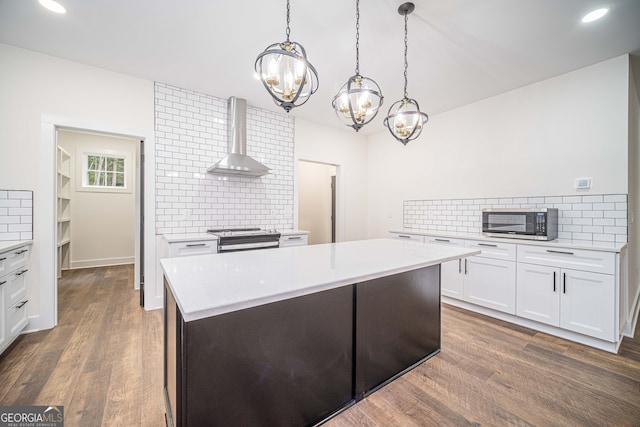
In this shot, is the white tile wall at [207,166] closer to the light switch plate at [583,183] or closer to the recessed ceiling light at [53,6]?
the recessed ceiling light at [53,6]

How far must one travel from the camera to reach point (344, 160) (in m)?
5.00

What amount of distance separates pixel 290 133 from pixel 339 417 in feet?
12.4

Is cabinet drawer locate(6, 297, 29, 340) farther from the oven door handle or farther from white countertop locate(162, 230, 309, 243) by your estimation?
the oven door handle

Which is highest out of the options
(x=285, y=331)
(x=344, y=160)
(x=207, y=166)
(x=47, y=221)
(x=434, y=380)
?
(x=344, y=160)

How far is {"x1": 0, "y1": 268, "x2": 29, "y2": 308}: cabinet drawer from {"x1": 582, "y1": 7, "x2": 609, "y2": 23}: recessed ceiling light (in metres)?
4.97

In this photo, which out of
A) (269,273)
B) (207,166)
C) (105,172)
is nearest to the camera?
(269,273)

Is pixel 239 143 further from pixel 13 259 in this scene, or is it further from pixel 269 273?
pixel 269 273

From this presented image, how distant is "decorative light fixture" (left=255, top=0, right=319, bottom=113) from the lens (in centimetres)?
148

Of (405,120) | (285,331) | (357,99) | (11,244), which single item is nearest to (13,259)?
(11,244)

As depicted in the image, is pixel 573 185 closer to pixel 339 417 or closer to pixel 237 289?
pixel 339 417

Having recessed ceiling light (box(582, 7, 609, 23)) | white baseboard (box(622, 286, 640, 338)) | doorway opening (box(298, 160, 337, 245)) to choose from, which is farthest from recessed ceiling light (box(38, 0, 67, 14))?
white baseboard (box(622, 286, 640, 338))

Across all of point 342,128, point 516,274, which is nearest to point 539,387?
point 516,274

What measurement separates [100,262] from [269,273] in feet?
19.8

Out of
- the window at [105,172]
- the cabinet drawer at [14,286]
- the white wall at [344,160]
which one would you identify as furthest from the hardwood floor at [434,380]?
the window at [105,172]
